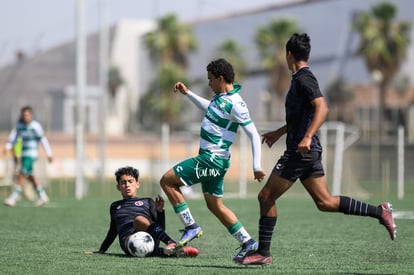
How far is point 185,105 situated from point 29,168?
5106 cm

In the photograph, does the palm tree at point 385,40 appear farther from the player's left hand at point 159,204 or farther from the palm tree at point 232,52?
the player's left hand at point 159,204

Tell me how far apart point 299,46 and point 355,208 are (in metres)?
1.57

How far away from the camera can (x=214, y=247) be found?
11.8 metres

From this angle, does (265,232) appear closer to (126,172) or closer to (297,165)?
(297,165)

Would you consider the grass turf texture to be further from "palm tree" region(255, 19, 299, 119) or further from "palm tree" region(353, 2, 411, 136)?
"palm tree" region(255, 19, 299, 119)

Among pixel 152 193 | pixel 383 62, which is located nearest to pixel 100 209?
pixel 152 193

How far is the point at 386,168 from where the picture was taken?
33719 mm

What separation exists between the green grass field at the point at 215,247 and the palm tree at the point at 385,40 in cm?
4212

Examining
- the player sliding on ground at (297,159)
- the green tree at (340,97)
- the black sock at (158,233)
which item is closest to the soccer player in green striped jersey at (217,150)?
the black sock at (158,233)

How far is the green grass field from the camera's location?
9305mm

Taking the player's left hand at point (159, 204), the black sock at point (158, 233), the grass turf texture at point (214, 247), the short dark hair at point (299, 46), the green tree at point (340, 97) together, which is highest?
the green tree at point (340, 97)

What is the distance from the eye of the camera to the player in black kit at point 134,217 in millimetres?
10398

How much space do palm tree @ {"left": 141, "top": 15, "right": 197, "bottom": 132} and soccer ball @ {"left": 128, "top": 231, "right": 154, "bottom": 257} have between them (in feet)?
194

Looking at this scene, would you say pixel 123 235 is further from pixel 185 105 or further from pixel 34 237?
pixel 185 105
